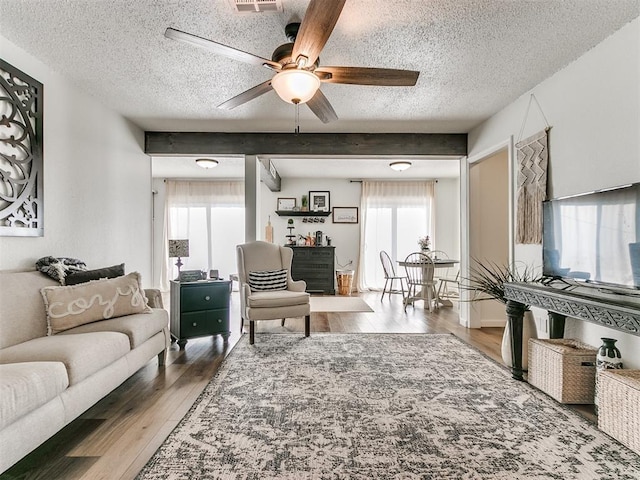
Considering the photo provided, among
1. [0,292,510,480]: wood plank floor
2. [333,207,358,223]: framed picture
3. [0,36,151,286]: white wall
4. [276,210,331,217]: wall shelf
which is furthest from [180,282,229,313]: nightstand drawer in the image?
[333,207,358,223]: framed picture

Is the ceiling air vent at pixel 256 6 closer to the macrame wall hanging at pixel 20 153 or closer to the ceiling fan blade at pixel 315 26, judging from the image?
the ceiling fan blade at pixel 315 26

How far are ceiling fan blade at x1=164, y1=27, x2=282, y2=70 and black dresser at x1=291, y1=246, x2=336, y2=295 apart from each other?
199 inches

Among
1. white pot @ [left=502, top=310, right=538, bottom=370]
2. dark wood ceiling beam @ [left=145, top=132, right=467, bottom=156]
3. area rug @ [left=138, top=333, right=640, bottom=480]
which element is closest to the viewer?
area rug @ [left=138, top=333, right=640, bottom=480]

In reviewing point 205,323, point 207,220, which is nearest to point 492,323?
point 205,323

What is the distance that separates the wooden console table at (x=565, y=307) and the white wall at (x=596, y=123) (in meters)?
0.24

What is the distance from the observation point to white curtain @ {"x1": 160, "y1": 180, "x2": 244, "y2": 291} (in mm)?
7500

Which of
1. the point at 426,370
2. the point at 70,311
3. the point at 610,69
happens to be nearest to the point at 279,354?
the point at 426,370

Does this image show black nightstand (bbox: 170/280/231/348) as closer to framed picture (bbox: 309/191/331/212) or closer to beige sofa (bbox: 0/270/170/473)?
beige sofa (bbox: 0/270/170/473)

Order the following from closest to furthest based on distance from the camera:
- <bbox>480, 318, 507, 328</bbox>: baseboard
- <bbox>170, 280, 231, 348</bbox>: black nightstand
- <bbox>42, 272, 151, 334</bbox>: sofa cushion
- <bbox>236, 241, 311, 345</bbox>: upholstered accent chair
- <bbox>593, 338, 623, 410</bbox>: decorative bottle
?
<bbox>593, 338, 623, 410</bbox>: decorative bottle
<bbox>42, 272, 151, 334</bbox>: sofa cushion
<bbox>170, 280, 231, 348</bbox>: black nightstand
<bbox>236, 241, 311, 345</bbox>: upholstered accent chair
<bbox>480, 318, 507, 328</bbox>: baseboard

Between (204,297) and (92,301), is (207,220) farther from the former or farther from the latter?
(92,301)

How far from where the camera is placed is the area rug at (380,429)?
1.57m

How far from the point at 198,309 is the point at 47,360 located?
1758 mm

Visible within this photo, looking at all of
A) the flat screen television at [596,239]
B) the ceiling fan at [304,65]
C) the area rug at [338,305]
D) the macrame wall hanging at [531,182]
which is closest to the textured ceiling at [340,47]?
the ceiling fan at [304,65]

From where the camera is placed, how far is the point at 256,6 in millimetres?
2002
